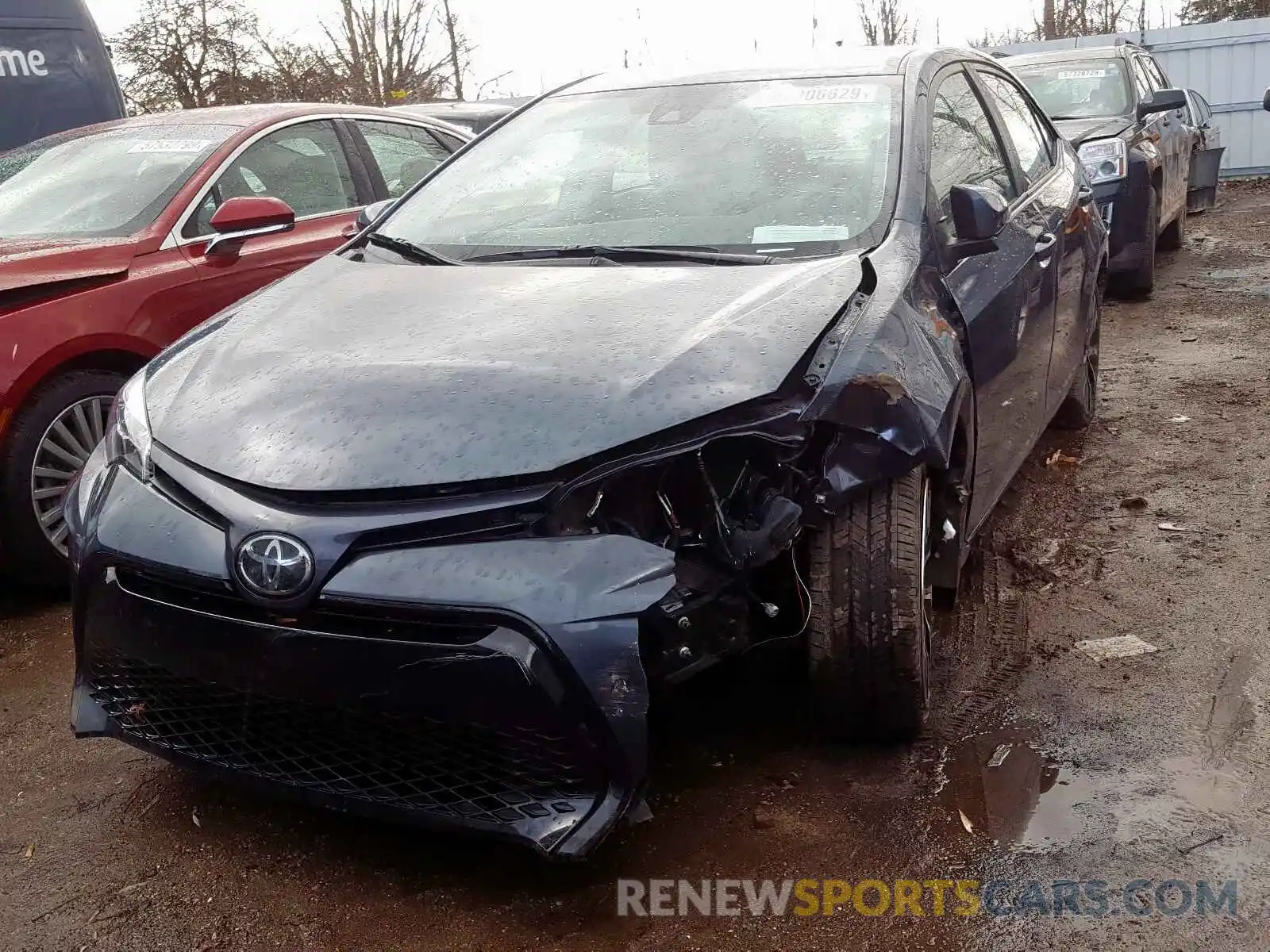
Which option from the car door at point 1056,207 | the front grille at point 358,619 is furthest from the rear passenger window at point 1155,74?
the front grille at point 358,619

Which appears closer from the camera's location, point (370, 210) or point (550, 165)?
point (550, 165)

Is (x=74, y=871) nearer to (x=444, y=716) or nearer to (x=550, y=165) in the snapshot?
(x=444, y=716)

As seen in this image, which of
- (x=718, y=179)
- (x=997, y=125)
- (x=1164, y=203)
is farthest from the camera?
(x=1164, y=203)

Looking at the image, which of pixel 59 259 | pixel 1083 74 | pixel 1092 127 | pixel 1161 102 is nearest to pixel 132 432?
pixel 59 259

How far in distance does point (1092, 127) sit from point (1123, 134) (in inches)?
10.4

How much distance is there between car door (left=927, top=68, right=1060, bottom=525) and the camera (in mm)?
2984

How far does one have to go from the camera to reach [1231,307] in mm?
7676

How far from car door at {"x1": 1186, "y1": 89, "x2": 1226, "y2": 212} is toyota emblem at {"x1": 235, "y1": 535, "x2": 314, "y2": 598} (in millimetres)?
10105

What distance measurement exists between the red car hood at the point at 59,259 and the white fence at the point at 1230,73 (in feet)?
49.7

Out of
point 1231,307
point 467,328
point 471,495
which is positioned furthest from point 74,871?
point 1231,307

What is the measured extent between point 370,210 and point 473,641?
2126 mm

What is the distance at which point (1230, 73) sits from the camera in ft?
52.5

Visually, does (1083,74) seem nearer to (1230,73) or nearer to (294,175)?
(294,175)

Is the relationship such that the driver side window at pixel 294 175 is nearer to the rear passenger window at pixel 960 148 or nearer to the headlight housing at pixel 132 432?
the headlight housing at pixel 132 432
